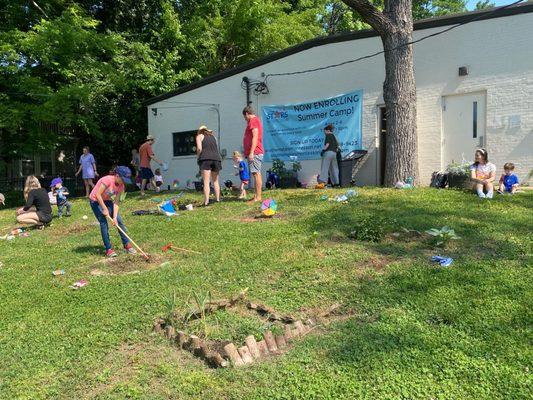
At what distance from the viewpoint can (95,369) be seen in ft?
11.6

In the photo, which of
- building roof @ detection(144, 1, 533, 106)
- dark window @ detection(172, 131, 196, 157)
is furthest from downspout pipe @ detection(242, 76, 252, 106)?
dark window @ detection(172, 131, 196, 157)

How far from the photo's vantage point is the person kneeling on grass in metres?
6.18

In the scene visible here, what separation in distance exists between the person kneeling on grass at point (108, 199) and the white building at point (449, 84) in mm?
7715

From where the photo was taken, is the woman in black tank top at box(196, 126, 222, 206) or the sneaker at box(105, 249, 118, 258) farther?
the woman in black tank top at box(196, 126, 222, 206)

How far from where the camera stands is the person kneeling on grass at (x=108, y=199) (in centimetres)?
618

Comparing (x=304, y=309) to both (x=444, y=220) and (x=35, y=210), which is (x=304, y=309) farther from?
(x=35, y=210)

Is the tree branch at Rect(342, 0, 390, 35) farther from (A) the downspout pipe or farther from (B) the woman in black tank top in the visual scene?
(A) the downspout pipe

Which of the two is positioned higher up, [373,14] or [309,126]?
[373,14]

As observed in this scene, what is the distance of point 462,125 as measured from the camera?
1136 centimetres

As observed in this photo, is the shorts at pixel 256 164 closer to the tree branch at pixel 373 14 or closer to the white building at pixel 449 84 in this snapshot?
the tree branch at pixel 373 14

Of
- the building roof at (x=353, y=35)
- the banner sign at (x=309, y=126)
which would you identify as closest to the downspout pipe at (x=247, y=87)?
the building roof at (x=353, y=35)

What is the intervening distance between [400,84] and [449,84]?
183 cm

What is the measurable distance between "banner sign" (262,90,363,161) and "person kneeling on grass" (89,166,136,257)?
7784mm

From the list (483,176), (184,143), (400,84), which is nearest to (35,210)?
(400,84)
